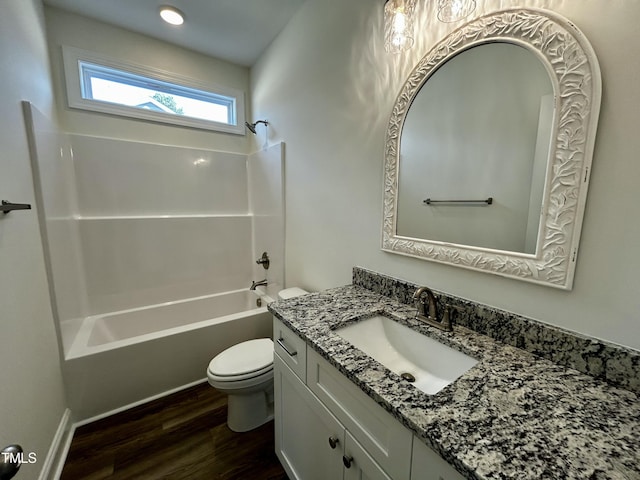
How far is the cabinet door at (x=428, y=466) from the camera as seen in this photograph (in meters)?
0.53

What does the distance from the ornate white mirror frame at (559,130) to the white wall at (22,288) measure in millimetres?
1873

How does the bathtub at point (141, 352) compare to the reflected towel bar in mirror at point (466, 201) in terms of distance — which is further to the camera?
the bathtub at point (141, 352)

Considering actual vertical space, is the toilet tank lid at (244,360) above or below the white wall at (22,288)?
below

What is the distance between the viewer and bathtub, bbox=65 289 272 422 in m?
1.64

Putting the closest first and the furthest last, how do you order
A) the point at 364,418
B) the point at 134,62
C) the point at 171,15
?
the point at 364,418 → the point at 171,15 → the point at 134,62

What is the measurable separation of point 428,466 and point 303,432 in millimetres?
643

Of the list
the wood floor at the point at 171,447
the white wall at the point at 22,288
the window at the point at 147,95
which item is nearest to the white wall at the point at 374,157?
the window at the point at 147,95

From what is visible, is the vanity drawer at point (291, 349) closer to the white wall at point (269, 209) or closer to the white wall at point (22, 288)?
the white wall at point (22, 288)

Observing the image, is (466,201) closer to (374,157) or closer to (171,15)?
(374,157)

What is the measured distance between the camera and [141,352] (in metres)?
1.76

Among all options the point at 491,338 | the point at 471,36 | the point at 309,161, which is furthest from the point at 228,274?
the point at 471,36

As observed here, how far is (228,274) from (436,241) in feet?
7.45

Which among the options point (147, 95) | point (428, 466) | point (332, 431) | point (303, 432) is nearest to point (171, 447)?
point (303, 432)

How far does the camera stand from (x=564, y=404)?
63 centimetres
